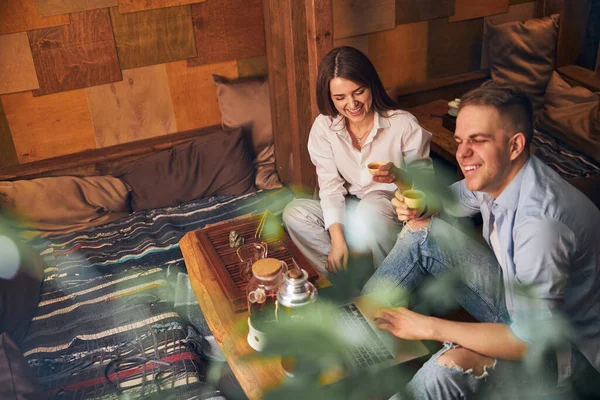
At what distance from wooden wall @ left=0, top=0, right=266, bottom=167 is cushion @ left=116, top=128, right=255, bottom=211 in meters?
0.20

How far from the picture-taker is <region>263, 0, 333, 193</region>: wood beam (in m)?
2.90

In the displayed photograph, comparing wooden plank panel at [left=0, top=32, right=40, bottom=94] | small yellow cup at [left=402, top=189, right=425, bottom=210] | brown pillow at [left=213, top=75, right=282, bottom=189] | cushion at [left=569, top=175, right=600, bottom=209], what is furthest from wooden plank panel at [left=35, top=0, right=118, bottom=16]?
cushion at [left=569, top=175, right=600, bottom=209]

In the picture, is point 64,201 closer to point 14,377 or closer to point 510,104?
point 14,377

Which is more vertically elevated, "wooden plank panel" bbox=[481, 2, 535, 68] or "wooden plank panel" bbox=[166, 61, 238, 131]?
"wooden plank panel" bbox=[481, 2, 535, 68]

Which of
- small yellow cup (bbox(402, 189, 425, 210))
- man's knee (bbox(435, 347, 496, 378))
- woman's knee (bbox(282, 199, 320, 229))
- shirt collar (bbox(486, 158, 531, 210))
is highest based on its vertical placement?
shirt collar (bbox(486, 158, 531, 210))

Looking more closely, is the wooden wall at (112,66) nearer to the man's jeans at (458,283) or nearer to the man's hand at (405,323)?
the man's jeans at (458,283)

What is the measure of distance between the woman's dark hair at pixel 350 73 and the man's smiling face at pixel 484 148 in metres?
0.75

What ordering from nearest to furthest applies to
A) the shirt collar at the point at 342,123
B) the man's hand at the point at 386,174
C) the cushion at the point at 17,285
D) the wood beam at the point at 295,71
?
the man's hand at the point at 386,174 < the cushion at the point at 17,285 < the shirt collar at the point at 342,123 < the wood beam at the point at 295,71

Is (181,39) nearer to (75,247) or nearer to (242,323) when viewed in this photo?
(75,247)

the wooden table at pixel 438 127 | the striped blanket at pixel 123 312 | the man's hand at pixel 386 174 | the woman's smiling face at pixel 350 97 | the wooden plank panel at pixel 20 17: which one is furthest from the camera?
the wooden table at pixel 438 127

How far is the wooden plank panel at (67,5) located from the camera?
10.5 feet

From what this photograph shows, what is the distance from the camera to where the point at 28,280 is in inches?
110

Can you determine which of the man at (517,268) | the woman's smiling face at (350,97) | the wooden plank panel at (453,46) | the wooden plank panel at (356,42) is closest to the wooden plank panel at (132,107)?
the wooden plank panel at (356,42)

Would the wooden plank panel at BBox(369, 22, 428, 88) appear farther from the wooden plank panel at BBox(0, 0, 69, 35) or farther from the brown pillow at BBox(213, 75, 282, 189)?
the wooden plank panel at BBox(0, 0, 69, 35)
